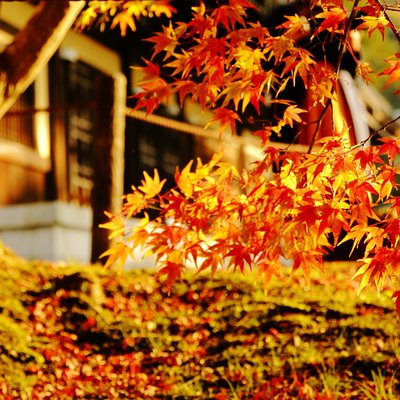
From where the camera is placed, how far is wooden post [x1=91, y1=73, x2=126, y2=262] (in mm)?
7164

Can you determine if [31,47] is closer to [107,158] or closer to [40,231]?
[107,158]

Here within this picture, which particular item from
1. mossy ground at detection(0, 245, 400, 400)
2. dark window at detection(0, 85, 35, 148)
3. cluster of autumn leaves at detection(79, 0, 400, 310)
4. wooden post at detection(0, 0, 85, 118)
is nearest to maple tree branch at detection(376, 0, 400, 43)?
cluster of autumn leaves at detection(79, 0, 400, 310)

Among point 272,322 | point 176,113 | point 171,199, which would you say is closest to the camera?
point 171,199

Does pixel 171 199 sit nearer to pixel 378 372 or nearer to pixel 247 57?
pixel 247 57

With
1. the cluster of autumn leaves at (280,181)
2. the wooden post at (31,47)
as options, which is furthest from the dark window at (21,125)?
the cluster of autumn leaves at (280,181)

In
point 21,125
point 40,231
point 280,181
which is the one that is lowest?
point 40,231

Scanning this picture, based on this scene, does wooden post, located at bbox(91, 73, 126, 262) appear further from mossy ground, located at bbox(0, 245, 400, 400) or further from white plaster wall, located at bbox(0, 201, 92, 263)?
white plaster wall, located at bbox(0, 201, 92, 263)

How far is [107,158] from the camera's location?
726 cm

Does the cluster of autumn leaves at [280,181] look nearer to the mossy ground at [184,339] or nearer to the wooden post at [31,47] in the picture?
the mossy ground at [184,339]

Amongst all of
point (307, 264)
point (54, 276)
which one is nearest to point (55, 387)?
point (54, 276)

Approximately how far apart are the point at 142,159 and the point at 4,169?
155 inches

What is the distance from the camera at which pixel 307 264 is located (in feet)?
12.7

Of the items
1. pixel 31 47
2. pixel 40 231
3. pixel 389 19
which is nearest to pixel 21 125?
pixel 40 231

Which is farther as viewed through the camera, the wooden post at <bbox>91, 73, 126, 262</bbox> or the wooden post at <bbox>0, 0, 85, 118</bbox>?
the wooden post at <bbox>91, 73, 126, 262</bbox>
